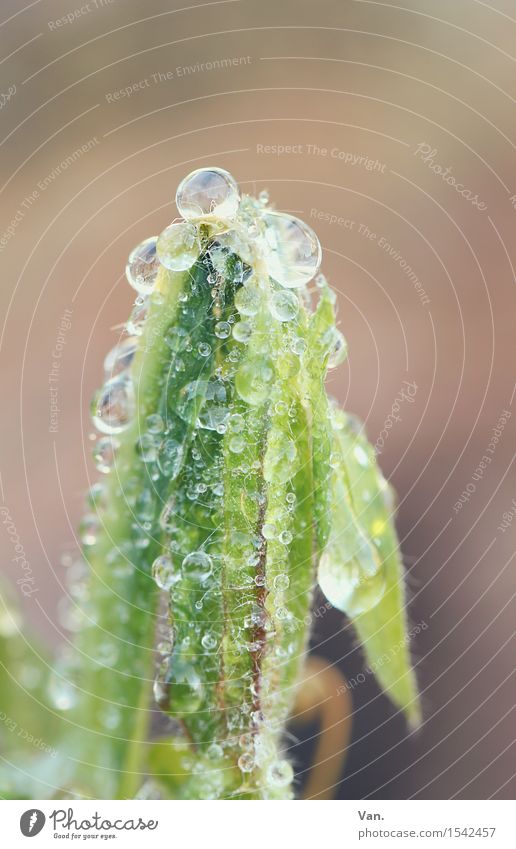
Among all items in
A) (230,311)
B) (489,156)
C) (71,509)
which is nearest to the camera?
(230,311)

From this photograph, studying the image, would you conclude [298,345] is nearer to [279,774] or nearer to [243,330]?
[243,330]

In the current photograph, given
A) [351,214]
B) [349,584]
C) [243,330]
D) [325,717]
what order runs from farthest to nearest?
[351,214] < [325,717] < [349,584] < [243,330]

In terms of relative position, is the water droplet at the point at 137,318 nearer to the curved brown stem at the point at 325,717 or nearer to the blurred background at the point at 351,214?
the curved brown stem at the point at 325,717

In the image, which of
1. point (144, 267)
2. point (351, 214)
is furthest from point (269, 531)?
point (351, 214)

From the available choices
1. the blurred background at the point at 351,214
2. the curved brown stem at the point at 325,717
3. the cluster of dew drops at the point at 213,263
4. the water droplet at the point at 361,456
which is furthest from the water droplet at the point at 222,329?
the blurred background at the point at 351,214

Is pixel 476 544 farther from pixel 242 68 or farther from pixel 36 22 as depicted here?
pixel 36 22
